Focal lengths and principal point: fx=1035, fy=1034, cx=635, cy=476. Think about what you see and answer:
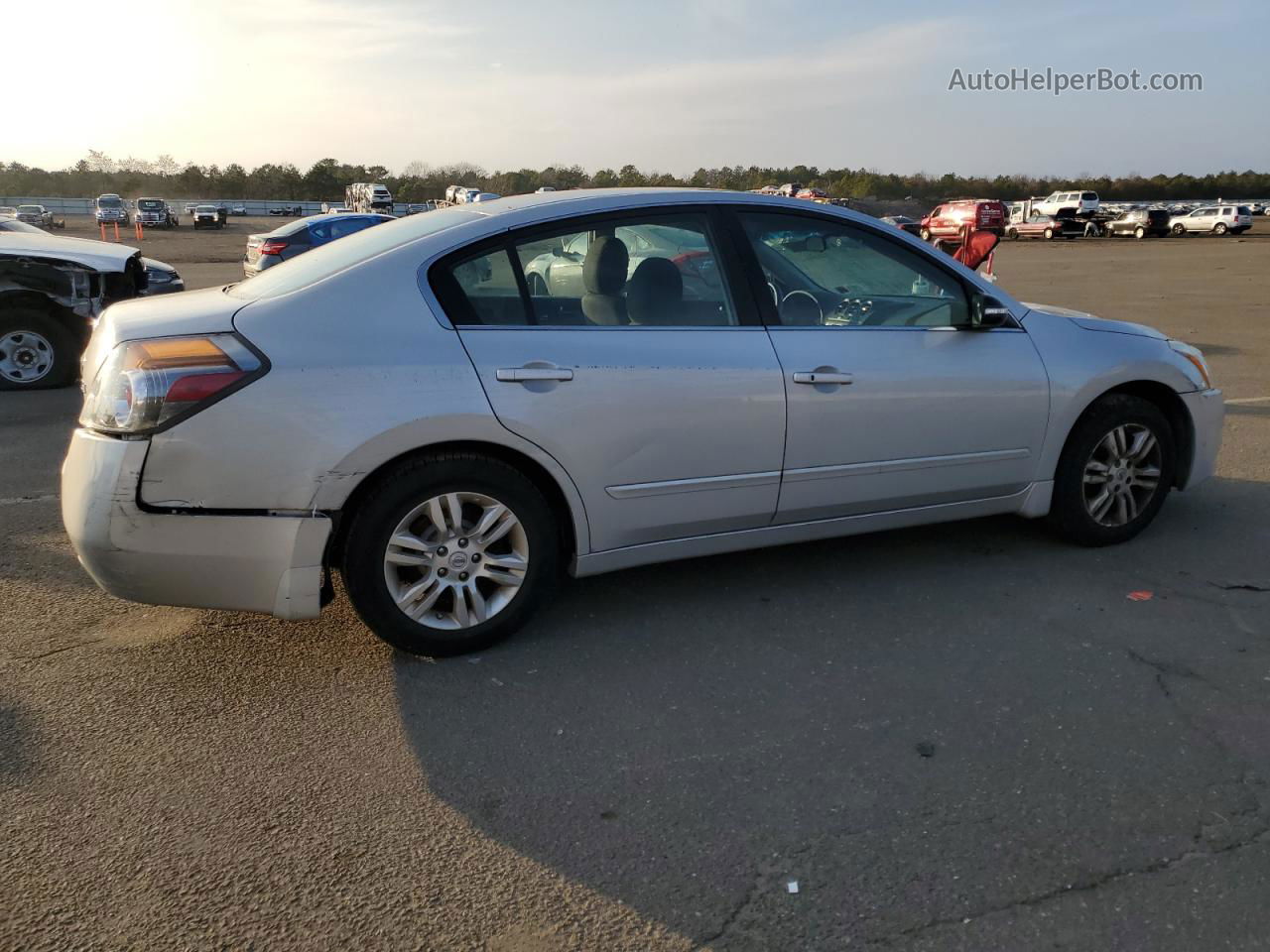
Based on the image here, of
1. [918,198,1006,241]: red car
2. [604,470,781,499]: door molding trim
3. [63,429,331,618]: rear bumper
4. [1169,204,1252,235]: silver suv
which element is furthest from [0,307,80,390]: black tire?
[1169,204,1252,235]: silver suv

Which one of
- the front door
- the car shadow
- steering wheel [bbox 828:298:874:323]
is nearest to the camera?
the car shadow

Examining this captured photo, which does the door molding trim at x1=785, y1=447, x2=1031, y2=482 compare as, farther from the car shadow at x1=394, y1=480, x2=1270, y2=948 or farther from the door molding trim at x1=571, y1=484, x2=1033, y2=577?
the car shadow at x1=394, y1=480, x2=1270, y2=948

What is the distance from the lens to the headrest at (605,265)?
3.91 meters

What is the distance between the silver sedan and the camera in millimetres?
3305

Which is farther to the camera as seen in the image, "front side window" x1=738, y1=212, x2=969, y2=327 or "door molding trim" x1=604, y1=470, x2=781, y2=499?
"front side window" x1=738, y1=212, x2=969, y2=327

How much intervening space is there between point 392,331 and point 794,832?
80.0 inches

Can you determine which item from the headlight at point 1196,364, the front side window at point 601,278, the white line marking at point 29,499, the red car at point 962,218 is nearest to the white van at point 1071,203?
the red car at point 962,218

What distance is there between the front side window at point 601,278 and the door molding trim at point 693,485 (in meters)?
0.59

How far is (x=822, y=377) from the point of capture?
13.2ft

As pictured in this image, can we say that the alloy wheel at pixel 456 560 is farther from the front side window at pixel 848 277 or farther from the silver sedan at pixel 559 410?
the front side window at pixel 848 277

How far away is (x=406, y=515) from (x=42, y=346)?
23.8 feet

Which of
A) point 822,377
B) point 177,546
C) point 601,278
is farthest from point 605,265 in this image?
point 177,546

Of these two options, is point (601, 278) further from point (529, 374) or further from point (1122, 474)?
point (1122, 474)

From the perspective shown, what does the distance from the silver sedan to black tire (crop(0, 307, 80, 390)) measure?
6.19m
